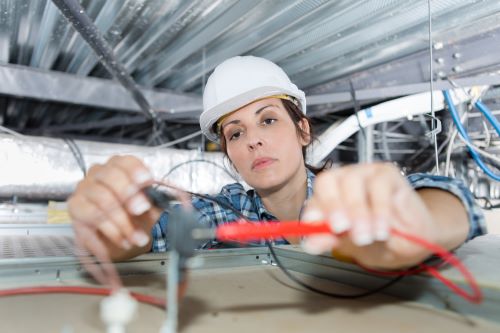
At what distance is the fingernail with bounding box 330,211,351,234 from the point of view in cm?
30

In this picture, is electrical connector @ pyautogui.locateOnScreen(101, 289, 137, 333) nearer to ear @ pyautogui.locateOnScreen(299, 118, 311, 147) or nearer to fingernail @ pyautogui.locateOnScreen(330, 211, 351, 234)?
fingernail @ pyautogui.locateOnScreen(330, 211, 351, 234)

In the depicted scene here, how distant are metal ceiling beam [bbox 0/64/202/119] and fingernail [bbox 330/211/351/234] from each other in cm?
159

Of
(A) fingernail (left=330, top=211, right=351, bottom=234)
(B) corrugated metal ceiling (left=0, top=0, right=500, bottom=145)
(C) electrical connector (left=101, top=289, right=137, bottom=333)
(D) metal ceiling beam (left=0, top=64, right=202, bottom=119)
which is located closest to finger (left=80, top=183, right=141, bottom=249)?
(C) electrical connector (left=101, top=289, right=137, bottom=333)

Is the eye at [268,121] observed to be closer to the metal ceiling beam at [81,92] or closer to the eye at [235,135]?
the eye at [235,135]

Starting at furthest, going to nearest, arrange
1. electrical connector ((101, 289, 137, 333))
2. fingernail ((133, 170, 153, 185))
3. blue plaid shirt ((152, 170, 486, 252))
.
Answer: blue plaid shirt ((152, 170, 486, 252)), fingernail ((133, 170, 153, 185)), electrical connector ((101, 289, 137, 333))

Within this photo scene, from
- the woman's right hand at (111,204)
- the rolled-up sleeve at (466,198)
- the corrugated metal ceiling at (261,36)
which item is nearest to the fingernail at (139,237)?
the woman's right hand at (111,204)

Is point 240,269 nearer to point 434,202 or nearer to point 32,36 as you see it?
point 434,202

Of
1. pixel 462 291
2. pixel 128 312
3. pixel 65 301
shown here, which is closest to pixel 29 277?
pixel 65 301

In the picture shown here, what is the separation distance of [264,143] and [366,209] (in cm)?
66

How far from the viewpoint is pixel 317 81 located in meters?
1.73

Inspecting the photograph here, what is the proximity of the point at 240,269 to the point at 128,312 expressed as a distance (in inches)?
12.1

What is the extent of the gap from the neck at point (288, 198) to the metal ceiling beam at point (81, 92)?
0.89 meters

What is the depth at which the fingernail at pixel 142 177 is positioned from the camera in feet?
1.32

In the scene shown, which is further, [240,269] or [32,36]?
[32,36]
